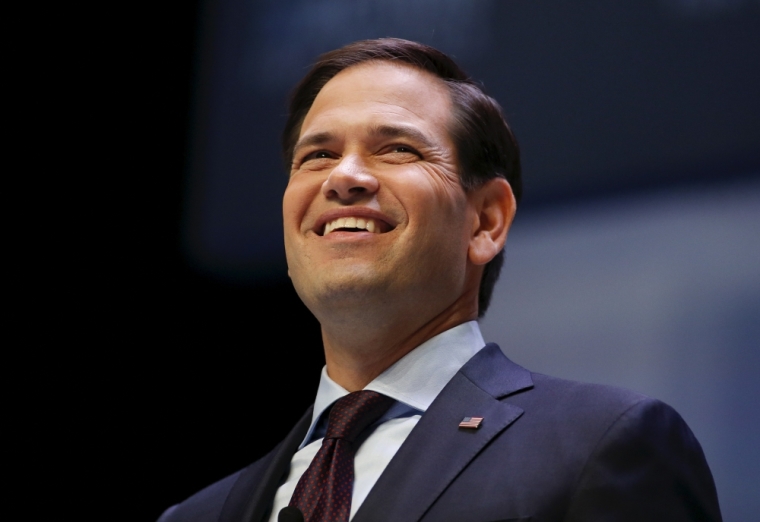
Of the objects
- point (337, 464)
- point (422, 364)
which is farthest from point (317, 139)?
point (337, 464)

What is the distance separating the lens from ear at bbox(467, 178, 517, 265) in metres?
1.89

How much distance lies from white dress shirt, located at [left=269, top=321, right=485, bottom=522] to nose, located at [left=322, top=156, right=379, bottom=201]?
32 cm

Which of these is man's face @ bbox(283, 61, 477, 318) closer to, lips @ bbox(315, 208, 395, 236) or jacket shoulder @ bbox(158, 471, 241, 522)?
lips @ bbox(315, 208, 395, 236)

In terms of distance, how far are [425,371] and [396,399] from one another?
8 cm

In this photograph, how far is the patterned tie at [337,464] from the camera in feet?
5.20

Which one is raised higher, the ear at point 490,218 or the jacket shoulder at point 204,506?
the ear at point 490,218

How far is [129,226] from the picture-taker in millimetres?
2881

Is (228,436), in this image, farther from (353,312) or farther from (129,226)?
(353,312)

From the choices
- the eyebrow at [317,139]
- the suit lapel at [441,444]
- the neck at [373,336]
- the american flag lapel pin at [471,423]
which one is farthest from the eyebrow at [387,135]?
the american flag lapel pin at [471,423]

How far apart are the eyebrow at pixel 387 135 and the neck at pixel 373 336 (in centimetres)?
34

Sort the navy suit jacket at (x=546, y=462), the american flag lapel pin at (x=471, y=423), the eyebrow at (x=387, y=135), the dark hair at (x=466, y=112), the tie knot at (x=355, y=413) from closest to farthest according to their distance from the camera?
1. the navy suit jacket at (x=546, y=462)
2. the american flag lapel pin at (x=471, y=423)
3. the tie knot at (x=355, y=413)
4. the eyebrow at (x=387, y=135)
5. the dark hair at (x=466, y=112)

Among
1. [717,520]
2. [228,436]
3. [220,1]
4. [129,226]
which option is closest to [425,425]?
[717,520]

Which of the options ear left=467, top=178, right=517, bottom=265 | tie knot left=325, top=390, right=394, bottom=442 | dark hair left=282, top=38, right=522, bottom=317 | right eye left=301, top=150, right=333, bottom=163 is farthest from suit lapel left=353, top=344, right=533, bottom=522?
right eye left=301, top=150, right=333, bottom=163

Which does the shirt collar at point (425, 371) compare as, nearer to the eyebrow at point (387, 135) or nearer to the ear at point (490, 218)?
the ear at point (490, 218)
